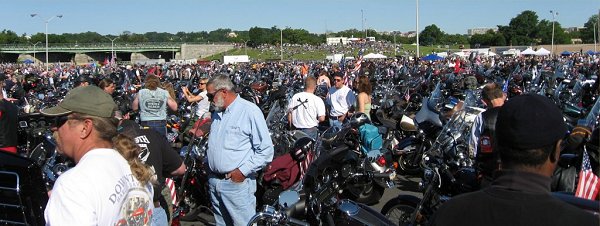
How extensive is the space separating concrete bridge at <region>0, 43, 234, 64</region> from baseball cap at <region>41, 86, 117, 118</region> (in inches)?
4724

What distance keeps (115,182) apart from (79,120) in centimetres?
34

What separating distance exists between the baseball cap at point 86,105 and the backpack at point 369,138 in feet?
18.6

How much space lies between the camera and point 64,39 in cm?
15625

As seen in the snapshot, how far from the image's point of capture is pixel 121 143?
2711 mm

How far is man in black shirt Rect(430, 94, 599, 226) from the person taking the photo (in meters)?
1.67

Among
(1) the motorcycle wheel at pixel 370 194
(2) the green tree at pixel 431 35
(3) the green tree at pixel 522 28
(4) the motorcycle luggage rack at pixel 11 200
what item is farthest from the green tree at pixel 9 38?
(4) the motorcycle luggage rack at pixel 11 200

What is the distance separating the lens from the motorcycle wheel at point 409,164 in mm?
8547

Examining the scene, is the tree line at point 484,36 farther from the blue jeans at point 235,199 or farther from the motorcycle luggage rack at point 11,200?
the motorcycle luggage rack at point 11,200

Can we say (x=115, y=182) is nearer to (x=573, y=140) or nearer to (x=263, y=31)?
(x=573, y=140)

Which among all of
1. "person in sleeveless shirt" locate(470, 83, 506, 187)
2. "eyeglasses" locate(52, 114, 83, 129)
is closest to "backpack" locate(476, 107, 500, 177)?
"person in sleeveless shirt" locate(470, 83, 506, 187)

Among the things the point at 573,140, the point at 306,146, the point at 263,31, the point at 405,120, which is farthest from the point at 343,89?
the point at 263,31

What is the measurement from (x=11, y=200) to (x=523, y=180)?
92.0 inches

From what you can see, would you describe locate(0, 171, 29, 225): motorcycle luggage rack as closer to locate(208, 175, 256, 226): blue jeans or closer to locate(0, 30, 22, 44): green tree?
locate(208, 175, 256, 226): blue jeans

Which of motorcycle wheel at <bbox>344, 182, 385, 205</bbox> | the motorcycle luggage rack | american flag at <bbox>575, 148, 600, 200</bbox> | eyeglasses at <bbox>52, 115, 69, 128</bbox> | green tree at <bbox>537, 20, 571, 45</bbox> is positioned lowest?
motorcycle wheel at <bbox>344, 182, 385, 205</bbox>
